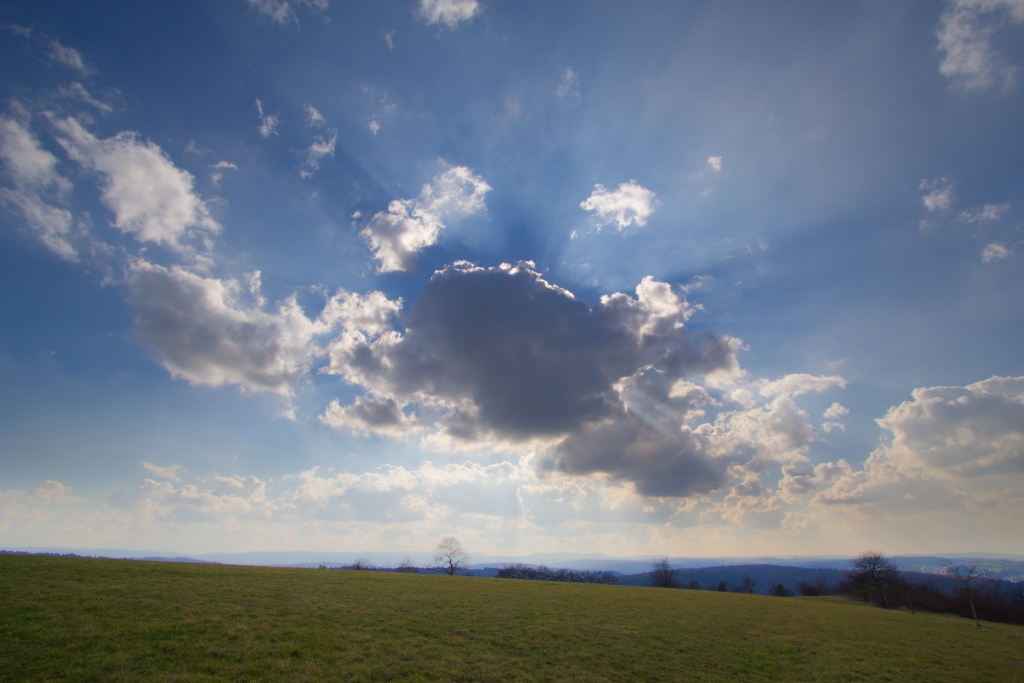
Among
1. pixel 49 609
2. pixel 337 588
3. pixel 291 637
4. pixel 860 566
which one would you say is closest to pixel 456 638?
pixel 291 637

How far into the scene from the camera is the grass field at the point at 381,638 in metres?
18.4

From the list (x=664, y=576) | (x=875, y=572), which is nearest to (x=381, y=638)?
(x=875, y=572)

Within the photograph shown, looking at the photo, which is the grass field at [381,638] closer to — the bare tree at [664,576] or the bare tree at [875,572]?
the bare tree at [875,572]

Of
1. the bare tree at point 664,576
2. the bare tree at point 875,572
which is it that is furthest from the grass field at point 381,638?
the bare tree at point 664,576

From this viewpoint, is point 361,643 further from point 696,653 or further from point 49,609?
point 696,653

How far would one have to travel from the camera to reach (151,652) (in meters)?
18.5

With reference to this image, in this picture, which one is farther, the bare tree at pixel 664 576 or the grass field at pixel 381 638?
the bare tree at pixel 664 576

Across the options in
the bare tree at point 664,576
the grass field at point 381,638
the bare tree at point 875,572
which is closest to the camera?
the grass field at point 381,638

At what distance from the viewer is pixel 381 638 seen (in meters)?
24.0

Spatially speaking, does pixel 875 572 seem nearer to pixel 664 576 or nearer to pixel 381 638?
pixel 664 576

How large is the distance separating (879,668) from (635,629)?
15.9 meters

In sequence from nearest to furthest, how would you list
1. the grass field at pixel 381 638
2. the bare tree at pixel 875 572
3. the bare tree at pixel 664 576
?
the grass field at pixel 381 638 → the bare tree at pixel 875 572 → the bare tree at pixel 664 576

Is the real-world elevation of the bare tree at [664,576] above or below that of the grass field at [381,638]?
below

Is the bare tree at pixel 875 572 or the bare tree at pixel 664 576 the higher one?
the bare tree at pixel 875 572
